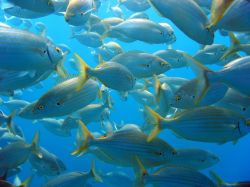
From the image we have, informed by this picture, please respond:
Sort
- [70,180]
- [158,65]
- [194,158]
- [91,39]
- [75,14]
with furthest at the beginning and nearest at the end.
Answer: [91,39]
[75,14]
[158,65]
[194,158]
[70,180]

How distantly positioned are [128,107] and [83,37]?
29.3 m

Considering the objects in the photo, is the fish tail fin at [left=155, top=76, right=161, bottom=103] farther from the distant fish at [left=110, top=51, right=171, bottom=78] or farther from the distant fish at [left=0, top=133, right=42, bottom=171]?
the distant fish at [left=0, top=133, right=42, bottom=171]

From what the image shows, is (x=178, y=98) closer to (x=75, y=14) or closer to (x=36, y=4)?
(x=36, y=4)

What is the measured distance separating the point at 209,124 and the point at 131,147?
0.90m

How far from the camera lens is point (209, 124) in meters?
3.33

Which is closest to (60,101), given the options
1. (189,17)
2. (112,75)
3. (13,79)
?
(13,79)

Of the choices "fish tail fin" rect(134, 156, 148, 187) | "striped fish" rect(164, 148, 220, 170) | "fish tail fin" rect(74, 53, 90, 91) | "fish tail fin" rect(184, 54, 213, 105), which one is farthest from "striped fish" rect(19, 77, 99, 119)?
"striped fish" rect(164, 148, 220, 170)

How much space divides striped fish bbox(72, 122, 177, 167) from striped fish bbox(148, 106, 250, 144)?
22 centimetres

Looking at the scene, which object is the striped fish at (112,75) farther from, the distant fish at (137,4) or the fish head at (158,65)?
the distant fish at (137,4)

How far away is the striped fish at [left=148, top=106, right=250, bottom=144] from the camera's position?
10.9 ft

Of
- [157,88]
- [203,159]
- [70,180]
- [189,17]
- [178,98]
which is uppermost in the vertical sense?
[189,17]

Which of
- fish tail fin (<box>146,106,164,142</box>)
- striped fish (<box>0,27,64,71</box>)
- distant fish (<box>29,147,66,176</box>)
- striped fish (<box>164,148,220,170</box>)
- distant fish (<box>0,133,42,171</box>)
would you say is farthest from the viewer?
distant fish (<box>29,147,66,176</box>)

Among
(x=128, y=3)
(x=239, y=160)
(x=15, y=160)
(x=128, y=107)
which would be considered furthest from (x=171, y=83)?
(x=128, y=107)

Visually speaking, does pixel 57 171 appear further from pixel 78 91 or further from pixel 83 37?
pixel 83 37
